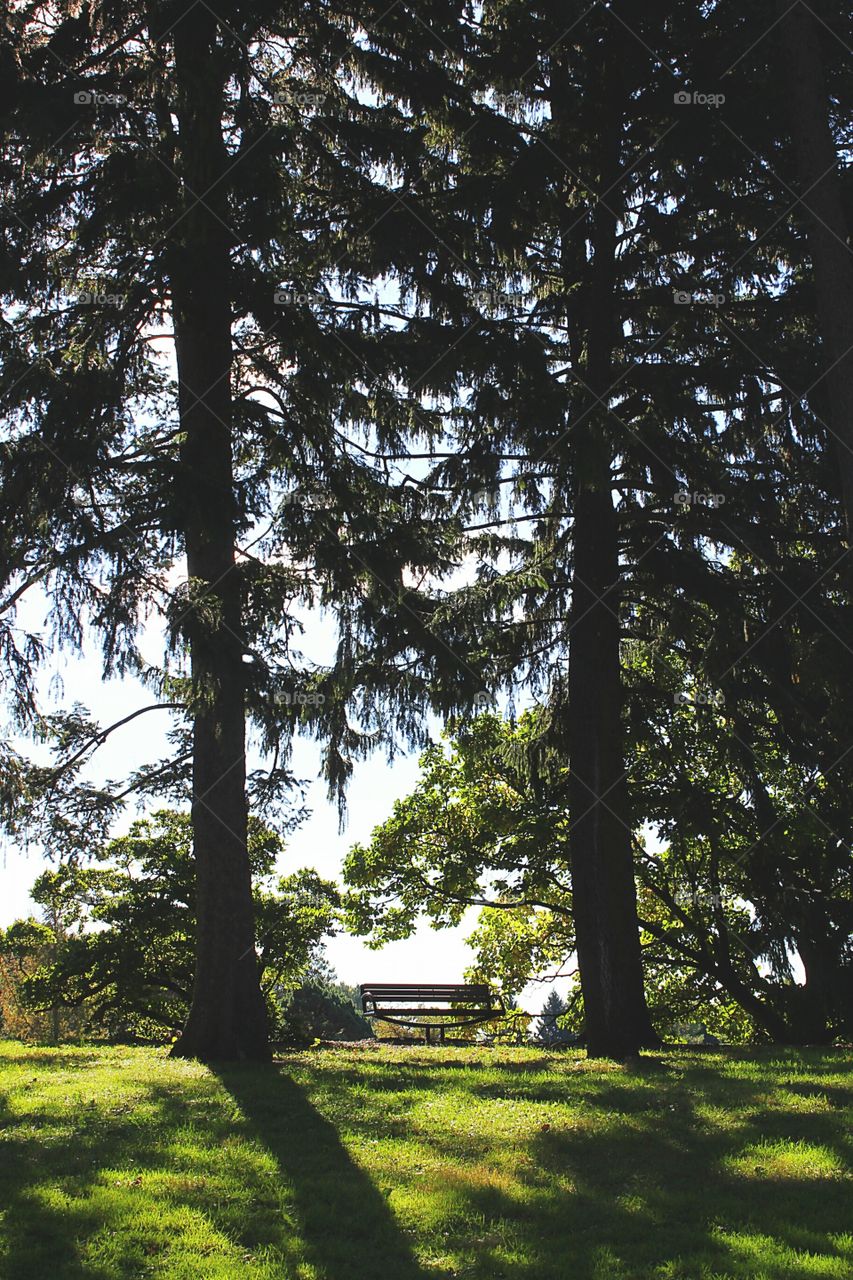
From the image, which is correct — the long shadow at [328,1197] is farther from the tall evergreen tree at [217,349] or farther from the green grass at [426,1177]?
the tall evergreen tree at [217,349]

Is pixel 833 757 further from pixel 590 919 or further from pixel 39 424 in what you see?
pixel 39 424

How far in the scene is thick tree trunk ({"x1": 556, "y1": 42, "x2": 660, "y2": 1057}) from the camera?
11.7m

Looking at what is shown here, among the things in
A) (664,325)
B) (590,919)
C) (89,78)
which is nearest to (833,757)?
(590,919)

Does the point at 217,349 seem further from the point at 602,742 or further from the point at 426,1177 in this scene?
the point at 426,1177

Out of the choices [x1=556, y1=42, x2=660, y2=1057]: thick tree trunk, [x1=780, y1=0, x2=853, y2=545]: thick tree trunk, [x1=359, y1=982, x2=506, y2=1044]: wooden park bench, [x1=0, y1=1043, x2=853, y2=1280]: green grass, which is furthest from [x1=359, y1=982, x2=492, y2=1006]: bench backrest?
[x1=780, y1=0, x2=853, y2=545]: thick tree trunk

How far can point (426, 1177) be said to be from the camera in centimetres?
610

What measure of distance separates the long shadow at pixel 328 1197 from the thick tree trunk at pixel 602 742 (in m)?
4.55

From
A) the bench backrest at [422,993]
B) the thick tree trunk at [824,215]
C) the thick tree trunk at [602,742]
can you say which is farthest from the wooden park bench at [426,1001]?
the thick tree trunk at [824,215]

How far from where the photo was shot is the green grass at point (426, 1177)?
495 cm

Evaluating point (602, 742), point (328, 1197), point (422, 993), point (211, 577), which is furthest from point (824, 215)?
point (422, 993)

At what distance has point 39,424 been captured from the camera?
948 centimetres

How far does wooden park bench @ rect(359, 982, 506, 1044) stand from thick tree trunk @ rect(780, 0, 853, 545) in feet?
42.5

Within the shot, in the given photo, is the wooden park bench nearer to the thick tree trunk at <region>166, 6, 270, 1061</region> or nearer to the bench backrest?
the bench backrest

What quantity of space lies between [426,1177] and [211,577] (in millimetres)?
6668
